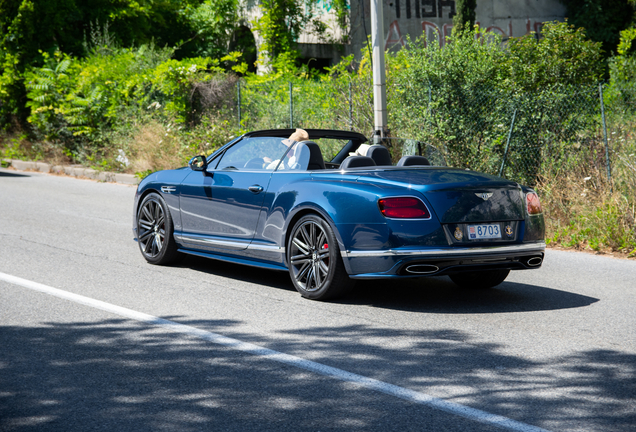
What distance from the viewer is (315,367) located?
4402 millimetres

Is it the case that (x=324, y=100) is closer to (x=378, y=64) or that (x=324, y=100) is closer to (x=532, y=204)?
(x=378, y=64)

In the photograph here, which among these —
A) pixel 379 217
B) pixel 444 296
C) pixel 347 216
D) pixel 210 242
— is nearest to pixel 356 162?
pixel 347 216

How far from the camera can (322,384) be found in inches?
161

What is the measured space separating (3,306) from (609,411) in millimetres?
4660

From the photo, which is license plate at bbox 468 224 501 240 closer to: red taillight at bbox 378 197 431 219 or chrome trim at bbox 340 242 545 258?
chrome trim at bbox 340 242 545 258

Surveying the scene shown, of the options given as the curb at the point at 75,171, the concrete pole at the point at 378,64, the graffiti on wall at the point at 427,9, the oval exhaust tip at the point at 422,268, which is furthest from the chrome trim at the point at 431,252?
the graffiti on wall at the point at 427,9

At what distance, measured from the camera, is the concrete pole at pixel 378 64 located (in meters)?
12.5

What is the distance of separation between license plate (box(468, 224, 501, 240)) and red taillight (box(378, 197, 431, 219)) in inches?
15.5

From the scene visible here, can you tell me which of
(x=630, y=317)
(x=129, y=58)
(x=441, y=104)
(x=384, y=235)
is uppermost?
(x=129, y=58)

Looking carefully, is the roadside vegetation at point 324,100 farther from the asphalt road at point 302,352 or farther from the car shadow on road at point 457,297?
the asphalt road at point 302,352

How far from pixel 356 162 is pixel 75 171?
50.3ft

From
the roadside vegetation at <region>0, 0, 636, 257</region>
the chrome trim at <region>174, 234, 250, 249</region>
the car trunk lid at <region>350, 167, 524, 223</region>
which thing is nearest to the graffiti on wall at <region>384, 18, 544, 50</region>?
the roadside vegetation at <region>0, 0, 636, 257</region>

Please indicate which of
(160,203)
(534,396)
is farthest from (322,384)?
(160,203)

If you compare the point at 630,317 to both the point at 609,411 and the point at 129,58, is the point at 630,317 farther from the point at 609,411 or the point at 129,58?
the point at 129,58
